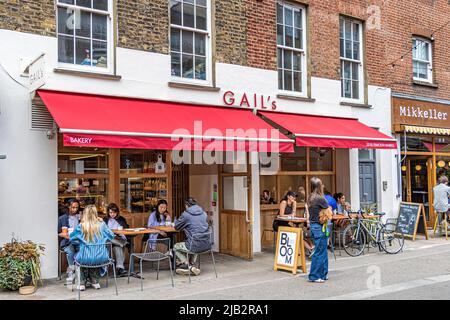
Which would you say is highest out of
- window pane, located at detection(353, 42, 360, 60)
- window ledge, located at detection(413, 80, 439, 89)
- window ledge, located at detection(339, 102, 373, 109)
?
window pane, located at detection(353, 42, 360, 60)

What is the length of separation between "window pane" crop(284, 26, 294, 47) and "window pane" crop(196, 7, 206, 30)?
242 centimetres

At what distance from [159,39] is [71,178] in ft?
10.8

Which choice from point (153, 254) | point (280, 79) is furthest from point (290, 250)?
point (280, 79)

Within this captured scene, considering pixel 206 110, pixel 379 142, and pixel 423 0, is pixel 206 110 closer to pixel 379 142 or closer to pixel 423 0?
pixel 379 142

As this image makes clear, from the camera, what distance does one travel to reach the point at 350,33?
14.0 m

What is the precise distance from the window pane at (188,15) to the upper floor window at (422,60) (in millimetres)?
7913

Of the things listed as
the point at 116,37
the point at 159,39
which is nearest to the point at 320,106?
the point at 159,39

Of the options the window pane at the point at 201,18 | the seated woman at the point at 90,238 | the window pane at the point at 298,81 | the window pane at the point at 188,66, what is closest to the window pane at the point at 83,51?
the window pane at the point at 188,66

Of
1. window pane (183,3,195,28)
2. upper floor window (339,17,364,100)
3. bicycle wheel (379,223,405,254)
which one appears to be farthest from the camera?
upper floor window (339,17,364,100)

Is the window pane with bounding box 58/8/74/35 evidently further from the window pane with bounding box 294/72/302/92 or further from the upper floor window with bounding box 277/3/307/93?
the window pane with bounding box 294/72/302/92

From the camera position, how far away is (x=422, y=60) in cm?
1577

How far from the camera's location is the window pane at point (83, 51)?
373 inches

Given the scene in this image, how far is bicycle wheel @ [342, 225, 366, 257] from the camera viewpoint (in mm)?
11429

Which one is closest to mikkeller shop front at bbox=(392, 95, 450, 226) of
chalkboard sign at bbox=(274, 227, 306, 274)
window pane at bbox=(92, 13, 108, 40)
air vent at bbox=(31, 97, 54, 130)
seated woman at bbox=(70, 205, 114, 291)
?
chalkboard sign at bbox=(274, 227, 306, 274)
